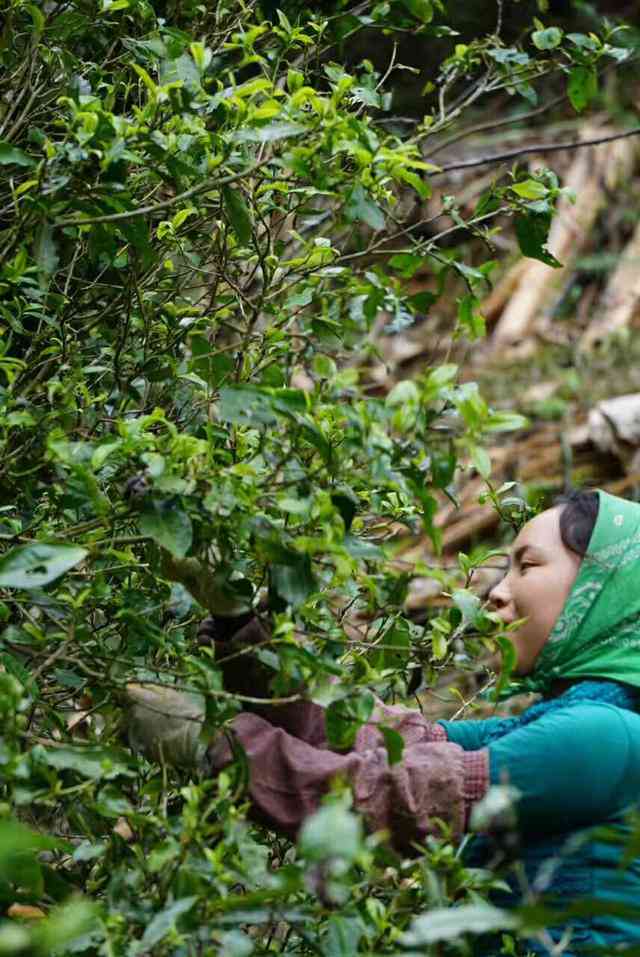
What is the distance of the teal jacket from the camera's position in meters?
1.89

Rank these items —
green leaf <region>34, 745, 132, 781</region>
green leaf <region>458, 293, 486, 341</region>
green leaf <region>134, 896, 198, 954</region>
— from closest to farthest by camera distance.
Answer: green leaf <region>134, 896, 198, 954</region> < green leaf <region>34, 745, 132, 781</region> < green leaf <region>458, 293, 486, 341</region>

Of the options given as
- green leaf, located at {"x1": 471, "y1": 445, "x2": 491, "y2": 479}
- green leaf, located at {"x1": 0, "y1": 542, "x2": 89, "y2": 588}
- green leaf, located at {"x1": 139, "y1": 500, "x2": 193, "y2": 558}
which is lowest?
green leaf, located at {"x1": 0, "y1": 542, "x2": 89, "y2": 588}

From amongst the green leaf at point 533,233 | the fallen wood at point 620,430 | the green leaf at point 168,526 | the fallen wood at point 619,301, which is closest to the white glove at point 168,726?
the green leaf at point 168,526

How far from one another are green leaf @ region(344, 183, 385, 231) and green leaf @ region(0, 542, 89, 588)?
0.65 m

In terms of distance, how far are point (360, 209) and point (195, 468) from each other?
50cm

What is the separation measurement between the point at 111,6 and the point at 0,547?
0.87 metres

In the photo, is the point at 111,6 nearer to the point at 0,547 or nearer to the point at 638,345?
the point at 0,547

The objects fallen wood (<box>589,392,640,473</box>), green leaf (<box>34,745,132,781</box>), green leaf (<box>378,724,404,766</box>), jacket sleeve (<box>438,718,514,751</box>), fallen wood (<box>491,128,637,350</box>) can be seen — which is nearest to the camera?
green leaf (<box>34,745,132,781</box>)

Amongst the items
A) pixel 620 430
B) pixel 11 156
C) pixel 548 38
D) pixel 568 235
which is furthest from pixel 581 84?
pixel 568 235

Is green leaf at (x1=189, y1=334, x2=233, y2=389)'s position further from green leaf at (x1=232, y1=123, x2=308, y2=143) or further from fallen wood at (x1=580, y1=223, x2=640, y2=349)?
fallen wood at (x1=580, y1=223, x2=640, y2=349)

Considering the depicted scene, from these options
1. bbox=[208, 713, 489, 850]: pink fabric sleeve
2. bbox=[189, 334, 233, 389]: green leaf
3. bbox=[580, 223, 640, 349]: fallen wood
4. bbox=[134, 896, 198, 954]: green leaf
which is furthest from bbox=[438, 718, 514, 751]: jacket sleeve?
bbox=[580, 223, 640, 349]: fallen wood

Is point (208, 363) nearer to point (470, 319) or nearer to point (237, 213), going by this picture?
point (237, 213)

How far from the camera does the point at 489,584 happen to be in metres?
4.44

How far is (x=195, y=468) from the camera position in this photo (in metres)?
1.63
